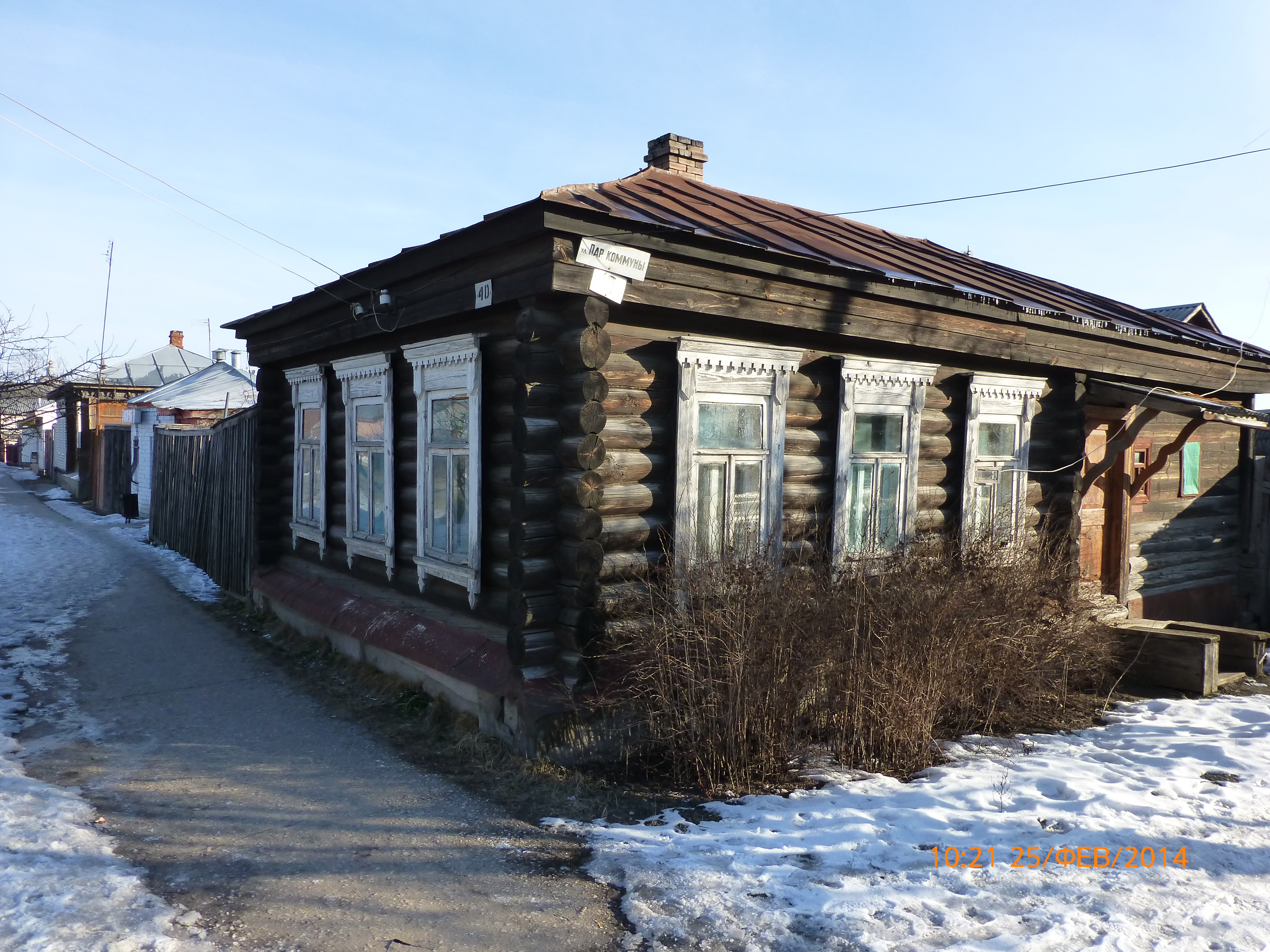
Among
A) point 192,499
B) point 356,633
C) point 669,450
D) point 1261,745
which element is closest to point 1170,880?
point 1261,745

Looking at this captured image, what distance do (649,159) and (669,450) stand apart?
596 cm

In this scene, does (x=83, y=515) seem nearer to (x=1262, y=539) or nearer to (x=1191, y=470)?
(x=1191, y=470)

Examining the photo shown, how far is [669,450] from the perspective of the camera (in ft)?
20.1

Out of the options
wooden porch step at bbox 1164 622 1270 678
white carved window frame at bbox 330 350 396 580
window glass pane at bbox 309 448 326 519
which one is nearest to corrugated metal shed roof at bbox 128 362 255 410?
window glass pane at bbox 309 448 326 519

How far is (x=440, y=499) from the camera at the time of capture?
22.9 ft

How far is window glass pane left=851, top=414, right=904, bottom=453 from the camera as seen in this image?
7395 mm

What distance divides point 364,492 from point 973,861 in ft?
20.7

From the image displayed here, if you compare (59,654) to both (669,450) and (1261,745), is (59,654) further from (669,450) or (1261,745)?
(1261,745)

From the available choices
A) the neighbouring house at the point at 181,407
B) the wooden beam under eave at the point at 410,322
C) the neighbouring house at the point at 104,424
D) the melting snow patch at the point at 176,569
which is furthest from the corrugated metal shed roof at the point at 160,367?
the wooden beam under eave at the point at 410,322

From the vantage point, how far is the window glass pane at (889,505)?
7582 millimetres

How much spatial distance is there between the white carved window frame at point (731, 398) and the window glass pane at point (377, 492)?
132 inches

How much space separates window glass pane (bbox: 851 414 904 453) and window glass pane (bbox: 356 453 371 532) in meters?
4.58

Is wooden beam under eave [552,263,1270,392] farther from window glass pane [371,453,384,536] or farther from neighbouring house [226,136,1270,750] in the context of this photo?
window glass pane [371,453,384,536]

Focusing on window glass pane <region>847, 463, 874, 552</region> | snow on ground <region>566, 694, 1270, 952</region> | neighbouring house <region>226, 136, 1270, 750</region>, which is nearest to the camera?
snow on ground <region>566, 694, 1270, 952</region>
